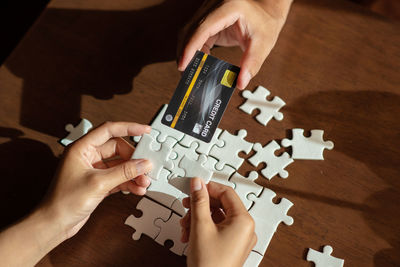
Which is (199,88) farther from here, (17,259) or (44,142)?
(17,259)

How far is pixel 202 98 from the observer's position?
1.31 metres

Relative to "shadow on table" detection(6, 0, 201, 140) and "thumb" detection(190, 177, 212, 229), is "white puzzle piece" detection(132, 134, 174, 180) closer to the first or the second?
"thumb" detection(190, 177, 212, 229)

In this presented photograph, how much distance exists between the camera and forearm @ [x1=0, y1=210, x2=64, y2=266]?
1.19m

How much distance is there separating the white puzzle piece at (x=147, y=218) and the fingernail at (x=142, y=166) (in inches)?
5.9

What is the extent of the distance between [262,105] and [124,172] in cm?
65

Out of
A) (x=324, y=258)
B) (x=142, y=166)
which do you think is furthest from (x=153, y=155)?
(x=324, y=258)

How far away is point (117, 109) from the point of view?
4.99ft

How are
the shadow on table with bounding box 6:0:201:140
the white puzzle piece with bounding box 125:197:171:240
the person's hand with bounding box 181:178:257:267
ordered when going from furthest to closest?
the shadow on table with bounding box 6:0:201:140
the white puzzle piece with bounding box 125:197:171:240
the person's hand with bounding box 181:178:257:267

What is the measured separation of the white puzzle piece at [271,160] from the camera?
140cm

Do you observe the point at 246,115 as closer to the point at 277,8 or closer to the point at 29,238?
the point at 277,8

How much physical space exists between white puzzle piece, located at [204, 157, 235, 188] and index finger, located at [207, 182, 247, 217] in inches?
3.8

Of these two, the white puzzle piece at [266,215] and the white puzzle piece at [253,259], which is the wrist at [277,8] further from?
the white puzzle piece at [253,259]

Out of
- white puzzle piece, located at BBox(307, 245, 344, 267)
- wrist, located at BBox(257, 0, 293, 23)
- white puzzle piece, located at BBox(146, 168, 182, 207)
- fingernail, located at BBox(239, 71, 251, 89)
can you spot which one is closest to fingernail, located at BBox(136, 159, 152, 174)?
white puzzle piece, located at BBox(146, 168, 182, 207)

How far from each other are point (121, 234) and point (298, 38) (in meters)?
1.14
